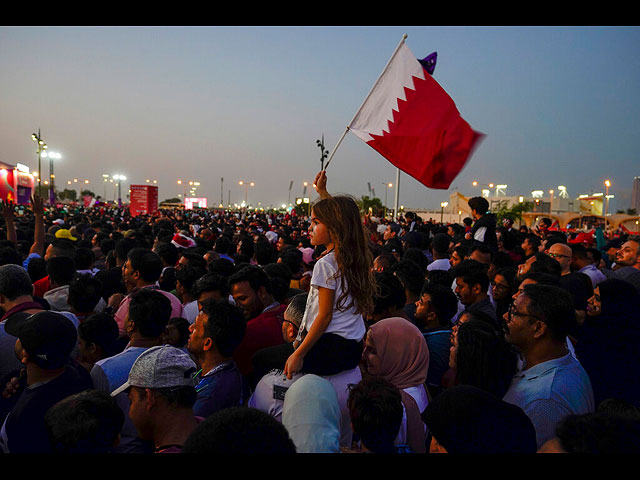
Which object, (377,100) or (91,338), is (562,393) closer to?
(91,338)

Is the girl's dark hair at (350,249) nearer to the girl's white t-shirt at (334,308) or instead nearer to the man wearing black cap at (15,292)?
the girl's white t-shirt at (334,308)

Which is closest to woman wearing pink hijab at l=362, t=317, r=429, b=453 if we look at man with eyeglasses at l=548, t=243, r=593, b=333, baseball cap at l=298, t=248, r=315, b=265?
man with eyeglasses at l=548, t=243, r=593, b=333

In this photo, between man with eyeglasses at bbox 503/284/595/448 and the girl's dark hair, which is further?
the girl's dark hair

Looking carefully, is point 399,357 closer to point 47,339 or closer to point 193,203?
point 47,339

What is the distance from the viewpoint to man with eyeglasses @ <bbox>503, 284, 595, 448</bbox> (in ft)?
8.14

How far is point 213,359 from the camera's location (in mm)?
3070

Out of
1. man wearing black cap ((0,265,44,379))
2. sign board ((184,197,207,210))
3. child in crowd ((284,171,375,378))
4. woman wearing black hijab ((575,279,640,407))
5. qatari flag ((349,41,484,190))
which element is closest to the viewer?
child in crowd ((284,171,375,378))

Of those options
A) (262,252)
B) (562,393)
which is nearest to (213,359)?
(562,393)

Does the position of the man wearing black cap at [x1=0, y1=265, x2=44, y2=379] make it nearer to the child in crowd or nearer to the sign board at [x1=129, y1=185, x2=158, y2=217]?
the child in crowd

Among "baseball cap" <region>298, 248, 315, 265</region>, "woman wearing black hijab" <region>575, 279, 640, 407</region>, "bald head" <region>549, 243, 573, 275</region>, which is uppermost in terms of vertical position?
"bald head" <region>549, 243, 573, 275</region>

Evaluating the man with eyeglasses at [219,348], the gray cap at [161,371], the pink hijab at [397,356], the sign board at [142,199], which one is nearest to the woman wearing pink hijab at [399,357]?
the pink hijab at [397,356]

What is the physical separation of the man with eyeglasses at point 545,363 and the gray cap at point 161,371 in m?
1.92

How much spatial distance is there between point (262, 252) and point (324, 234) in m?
5.36

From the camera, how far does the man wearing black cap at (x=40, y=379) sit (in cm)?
254
